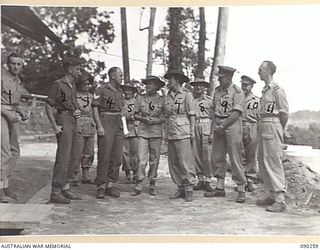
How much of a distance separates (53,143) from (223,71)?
32.1 inches

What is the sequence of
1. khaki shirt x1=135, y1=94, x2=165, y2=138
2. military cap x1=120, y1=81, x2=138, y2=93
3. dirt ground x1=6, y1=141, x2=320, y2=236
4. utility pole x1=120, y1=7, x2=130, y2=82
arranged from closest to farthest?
dirt ground x1=6, y1=141, x2=320, y2=236 → utility pole x1=120, y1=7, x2=130, y2=82 → military cap x1=120, y1=81, x2=138, y2=93 → khaki shirt x1=135, y1=94, x2=165, y2=138

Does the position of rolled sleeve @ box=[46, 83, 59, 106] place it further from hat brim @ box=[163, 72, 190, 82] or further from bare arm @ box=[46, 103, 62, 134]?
hat brim @ box=[163, 72, 190, 82]

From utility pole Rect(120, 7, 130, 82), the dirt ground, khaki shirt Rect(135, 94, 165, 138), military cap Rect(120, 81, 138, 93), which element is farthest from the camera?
khaki shirt Rect(135, 94, 165, 138)

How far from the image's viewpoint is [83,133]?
9.87 ft

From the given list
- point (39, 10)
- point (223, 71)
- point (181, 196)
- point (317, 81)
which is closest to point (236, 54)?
point (223, 71)

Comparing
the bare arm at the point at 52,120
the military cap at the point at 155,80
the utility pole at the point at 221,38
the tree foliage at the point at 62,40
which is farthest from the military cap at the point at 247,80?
the bare arm at the point at 52,120

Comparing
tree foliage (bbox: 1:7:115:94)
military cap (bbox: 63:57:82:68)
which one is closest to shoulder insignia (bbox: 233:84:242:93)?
tree foliage (bbox: 1:7:115:94)

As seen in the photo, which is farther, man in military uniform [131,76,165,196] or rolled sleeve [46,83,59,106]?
man in military uniform [131,76,165,196]

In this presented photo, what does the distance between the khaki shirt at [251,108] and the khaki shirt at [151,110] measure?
0.39 metres

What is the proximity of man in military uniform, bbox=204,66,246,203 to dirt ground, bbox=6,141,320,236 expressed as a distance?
62mm

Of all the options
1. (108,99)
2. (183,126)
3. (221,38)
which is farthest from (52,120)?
(221,38)

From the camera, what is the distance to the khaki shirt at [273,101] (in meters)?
2.88

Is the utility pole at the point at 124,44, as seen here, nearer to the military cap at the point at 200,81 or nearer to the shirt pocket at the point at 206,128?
the military cap at the point at 200,81

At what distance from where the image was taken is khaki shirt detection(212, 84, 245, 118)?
118 inches
